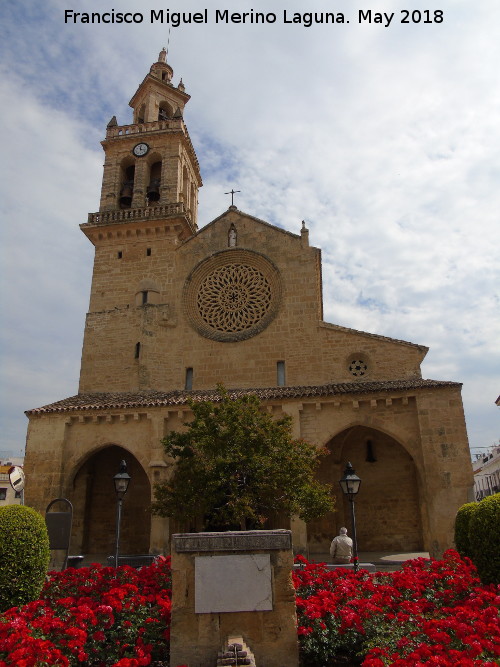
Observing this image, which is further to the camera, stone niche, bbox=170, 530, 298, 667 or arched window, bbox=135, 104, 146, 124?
arched window, bbox=135, 104, 146, 124

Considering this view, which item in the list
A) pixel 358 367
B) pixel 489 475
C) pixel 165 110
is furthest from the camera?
pixel 489 475

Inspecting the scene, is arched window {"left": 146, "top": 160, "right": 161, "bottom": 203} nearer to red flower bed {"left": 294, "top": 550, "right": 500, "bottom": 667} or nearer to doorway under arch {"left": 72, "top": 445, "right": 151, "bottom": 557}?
doorway under arch {"left": 72, "top": 445, "right": 151, "bottom": 557}

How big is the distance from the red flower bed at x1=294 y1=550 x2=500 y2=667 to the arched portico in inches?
357

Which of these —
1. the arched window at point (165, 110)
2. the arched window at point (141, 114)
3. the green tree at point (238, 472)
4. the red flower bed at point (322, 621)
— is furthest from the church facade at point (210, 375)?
the red flower bed at point (322, 621)

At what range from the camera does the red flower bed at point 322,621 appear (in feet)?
16.8

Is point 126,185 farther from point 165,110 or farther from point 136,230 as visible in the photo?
point 165,110

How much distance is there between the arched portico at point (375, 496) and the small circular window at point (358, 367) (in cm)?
195

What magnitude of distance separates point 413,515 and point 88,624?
521 inches

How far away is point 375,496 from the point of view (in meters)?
17.4

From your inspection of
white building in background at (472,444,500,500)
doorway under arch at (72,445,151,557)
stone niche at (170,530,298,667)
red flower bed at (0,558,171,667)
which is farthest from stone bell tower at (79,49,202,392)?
white building in background at (472,444,500,500)

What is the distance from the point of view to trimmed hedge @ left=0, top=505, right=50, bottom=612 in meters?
7.14

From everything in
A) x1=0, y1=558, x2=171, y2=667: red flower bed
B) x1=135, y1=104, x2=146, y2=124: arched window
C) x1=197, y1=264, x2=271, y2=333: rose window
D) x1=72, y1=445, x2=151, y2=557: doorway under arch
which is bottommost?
x1=0, y1=558, x2=171, y2=667: red flower bed

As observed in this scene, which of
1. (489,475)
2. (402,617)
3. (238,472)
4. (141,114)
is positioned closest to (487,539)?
(402,617)

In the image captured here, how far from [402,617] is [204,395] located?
41.2ft
